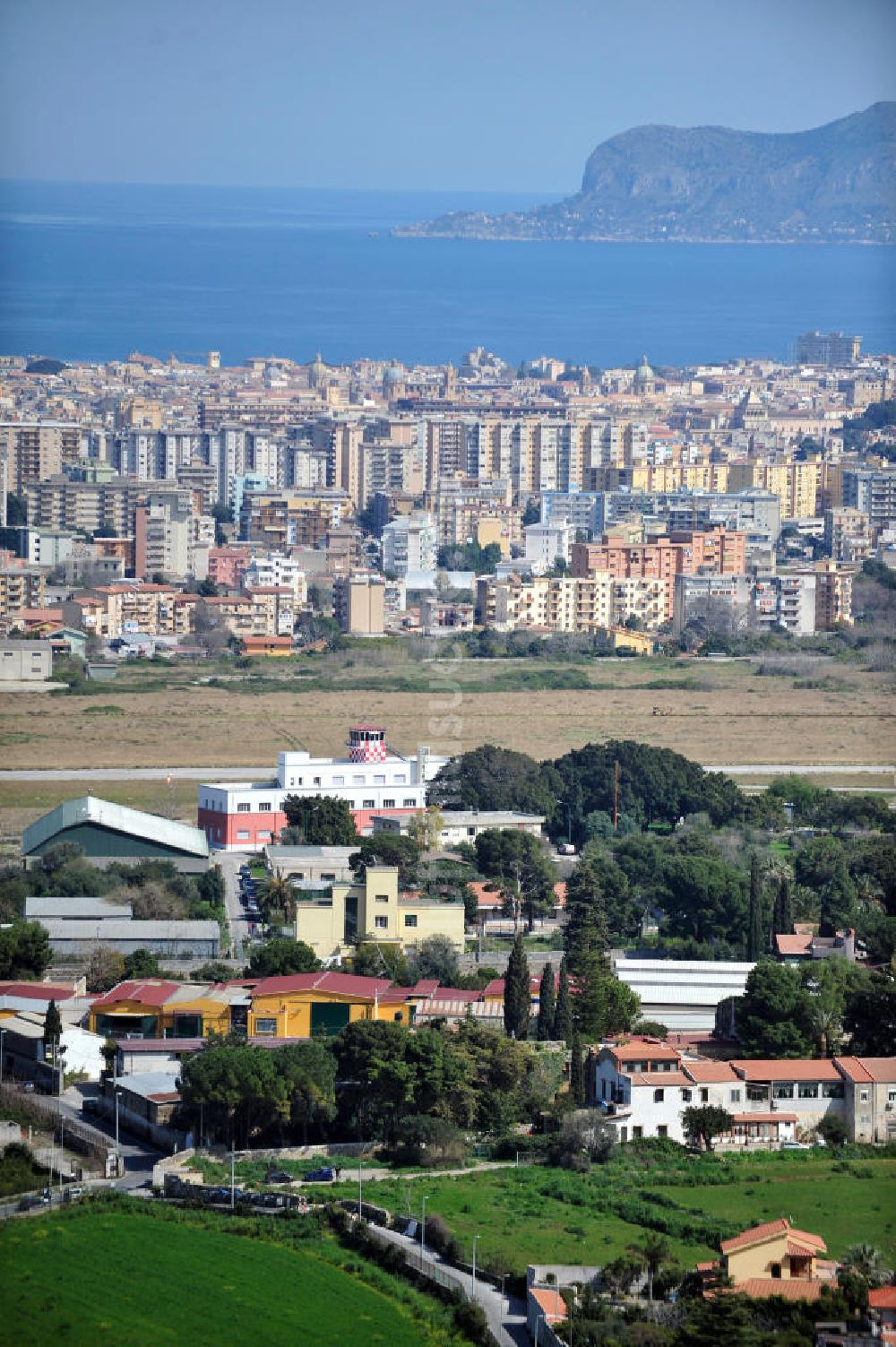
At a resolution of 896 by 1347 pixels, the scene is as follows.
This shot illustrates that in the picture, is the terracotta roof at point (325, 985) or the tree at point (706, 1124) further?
the terracotta roof at point (325, 985)

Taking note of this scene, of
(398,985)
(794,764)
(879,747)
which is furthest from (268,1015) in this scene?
(879,747)

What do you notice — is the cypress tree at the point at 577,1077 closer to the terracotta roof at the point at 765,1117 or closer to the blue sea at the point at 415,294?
the terracotta roof at the point at 765,1117

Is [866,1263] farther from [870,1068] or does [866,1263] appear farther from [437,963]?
[437,963]

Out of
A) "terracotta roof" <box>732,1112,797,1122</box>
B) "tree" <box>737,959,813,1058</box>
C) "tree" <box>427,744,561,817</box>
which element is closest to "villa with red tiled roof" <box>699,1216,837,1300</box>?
"terracotta roof" <box>732,1112,797,1122</box>

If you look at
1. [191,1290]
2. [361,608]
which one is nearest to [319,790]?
[191,1290]

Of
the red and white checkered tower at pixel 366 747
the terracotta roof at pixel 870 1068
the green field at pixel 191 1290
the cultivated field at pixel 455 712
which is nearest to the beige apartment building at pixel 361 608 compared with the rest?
the cultivated field at pixel 455 712

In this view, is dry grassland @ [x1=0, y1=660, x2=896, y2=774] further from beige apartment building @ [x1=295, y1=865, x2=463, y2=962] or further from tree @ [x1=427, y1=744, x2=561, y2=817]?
beige apartment building @ [x1=295, y1=865, x2=463, y2=962]
